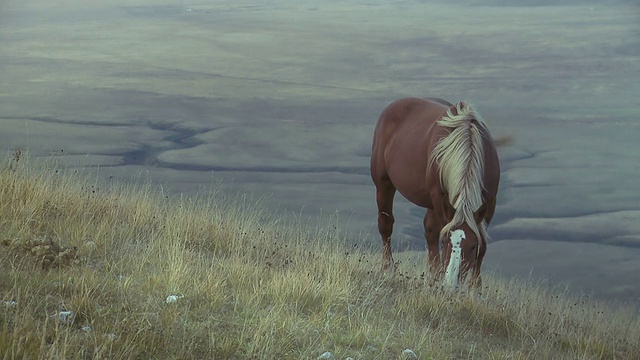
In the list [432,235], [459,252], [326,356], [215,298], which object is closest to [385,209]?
[432,235]

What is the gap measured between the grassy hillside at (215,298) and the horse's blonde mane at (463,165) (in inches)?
22.9

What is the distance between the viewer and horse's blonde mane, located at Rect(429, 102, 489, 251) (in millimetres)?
7496

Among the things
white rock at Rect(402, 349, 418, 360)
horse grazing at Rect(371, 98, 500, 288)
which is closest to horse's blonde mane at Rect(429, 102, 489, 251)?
horse grazing at Rect(371, 98, 500, 288)

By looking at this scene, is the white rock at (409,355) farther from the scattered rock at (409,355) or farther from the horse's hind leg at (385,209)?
the horse's hind leg at (385,209)

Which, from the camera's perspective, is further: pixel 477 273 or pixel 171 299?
pixel 477 273

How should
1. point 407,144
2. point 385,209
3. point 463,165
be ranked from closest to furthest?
point 463,165 < point 407,144 < point 385,209

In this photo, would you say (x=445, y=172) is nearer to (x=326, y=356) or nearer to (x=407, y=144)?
(x=407, y=144)

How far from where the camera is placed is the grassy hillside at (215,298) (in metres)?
4.99

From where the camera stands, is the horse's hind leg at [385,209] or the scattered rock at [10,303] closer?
the scattered rock at [10,303]

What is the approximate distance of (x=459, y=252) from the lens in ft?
24.0

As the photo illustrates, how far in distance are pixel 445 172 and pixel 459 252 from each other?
89 centimetres

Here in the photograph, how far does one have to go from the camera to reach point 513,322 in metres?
7.19

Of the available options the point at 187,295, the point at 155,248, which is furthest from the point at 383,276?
the point at 187,295

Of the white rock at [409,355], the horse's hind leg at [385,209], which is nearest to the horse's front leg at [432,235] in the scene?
the horse's hind leg at [385,209]
